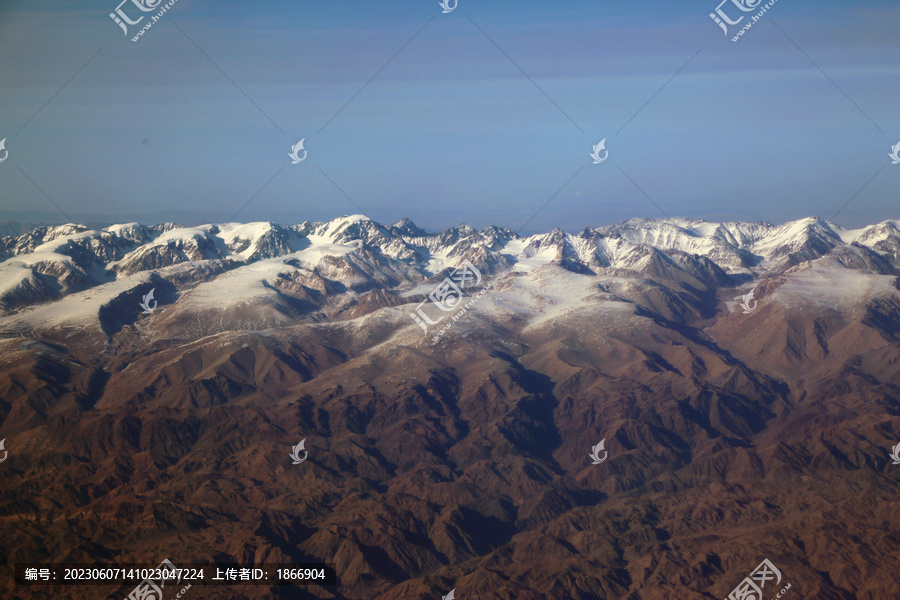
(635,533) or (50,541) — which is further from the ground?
(50,541)

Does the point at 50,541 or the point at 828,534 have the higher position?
the point at 50,541

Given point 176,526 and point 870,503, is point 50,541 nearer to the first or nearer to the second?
point 176,526

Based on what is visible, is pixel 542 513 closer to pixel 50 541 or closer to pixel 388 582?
pixel 388 582

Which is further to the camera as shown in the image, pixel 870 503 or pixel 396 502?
pixel 396 502

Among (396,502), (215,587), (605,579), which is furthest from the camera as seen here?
(396,502)

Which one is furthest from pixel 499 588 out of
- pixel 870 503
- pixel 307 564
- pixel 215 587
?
pixel 870 503

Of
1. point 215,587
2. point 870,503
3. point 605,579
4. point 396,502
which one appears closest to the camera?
point 215,587

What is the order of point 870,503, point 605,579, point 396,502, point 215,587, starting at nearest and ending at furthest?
point 215,587, point 605,579, point 870,503, point 396,502

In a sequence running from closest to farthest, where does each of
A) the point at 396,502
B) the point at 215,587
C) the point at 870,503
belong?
1. the point at 215,587
2. the point at 870,503
3. the point at 396,502

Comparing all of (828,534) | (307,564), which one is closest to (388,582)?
(307,564)
